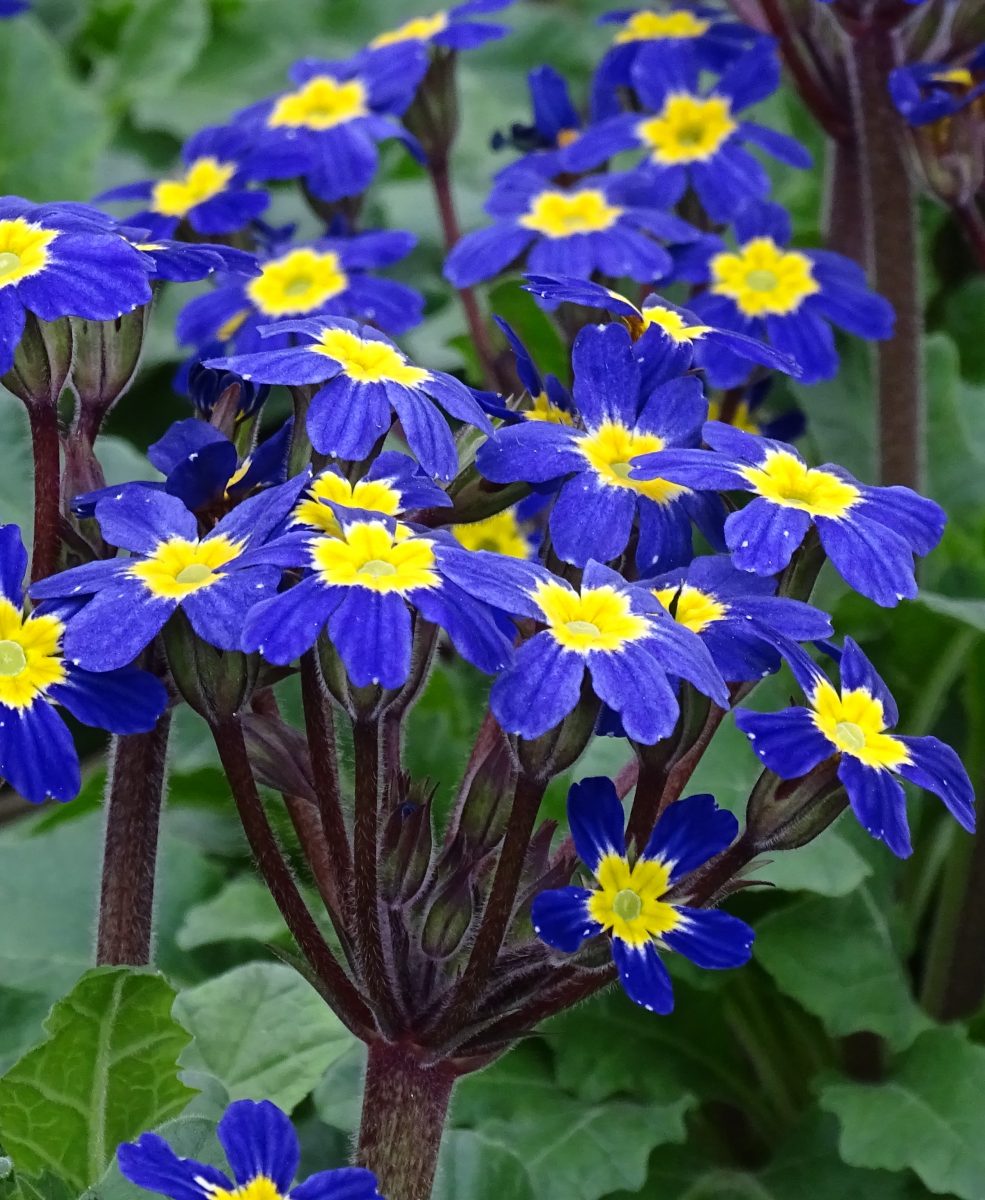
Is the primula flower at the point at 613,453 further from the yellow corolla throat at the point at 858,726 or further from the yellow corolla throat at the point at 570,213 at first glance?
the yellow corolla throat at the point at 570,213

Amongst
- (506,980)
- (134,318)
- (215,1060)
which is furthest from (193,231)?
(506,980)

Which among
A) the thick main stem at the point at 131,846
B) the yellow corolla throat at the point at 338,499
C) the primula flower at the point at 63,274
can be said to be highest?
the primula flower at the point at 63,274

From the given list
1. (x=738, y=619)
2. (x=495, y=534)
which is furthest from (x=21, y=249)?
(x=495, y=534)

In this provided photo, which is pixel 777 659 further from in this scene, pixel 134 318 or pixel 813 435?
pixel 813 435

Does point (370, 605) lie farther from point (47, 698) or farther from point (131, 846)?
point (131, 846)

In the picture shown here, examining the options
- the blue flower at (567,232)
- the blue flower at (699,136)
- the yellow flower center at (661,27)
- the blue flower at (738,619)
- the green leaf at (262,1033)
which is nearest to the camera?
the blue flower at (738,619)

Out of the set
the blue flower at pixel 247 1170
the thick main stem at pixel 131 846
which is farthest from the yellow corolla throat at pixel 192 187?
the blue flower at pixel 247 1170
